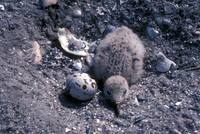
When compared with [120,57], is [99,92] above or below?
below

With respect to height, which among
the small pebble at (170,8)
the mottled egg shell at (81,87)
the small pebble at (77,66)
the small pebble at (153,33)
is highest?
the small pebble at (170,8)

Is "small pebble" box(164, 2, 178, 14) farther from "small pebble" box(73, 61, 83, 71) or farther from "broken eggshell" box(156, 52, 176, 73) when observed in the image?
"small pebble" box(73, 61, 83, 71)

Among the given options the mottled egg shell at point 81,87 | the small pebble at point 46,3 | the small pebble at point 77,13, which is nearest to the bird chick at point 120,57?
the mottled egg shell at point 81,87

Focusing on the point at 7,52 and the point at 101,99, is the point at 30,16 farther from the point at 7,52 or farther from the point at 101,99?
the point at 101,99

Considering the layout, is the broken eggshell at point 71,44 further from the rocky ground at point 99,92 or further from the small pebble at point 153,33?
the small pebble at point 153,33

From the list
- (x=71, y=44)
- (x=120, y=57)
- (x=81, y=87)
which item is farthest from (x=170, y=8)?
(x=81, y=87)

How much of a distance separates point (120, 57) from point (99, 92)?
321 mm

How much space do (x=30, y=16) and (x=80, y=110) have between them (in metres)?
1.01

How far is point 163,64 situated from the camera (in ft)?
13.3

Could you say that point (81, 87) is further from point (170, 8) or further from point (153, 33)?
point (170, 8)

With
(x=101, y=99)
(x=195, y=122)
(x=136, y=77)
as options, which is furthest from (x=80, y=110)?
(x=195, y=122)

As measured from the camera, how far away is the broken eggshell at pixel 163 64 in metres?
4.06

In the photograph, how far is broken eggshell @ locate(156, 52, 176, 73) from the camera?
13.3 feet

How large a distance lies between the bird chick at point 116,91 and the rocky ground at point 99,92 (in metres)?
0.07
